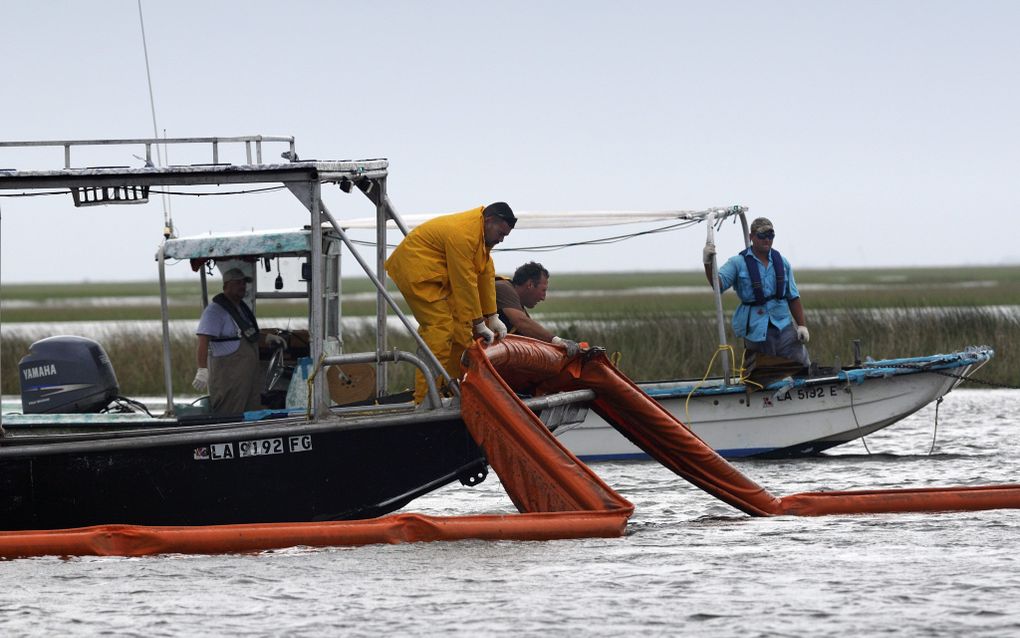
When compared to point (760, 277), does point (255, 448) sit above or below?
below

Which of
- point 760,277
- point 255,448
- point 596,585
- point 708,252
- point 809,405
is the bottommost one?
point 596,585

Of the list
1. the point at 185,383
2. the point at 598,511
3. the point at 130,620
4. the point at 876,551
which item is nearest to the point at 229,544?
the point at 130,620

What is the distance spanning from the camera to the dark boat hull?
408 inches

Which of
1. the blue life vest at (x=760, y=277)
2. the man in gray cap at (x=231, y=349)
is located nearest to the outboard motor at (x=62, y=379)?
the man in gray cap at (x=231, y=349)

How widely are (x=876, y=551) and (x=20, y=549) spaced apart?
17.1 feet

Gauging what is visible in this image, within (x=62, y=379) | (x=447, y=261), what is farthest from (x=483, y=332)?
(x=62, y=379)

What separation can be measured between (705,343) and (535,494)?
35.8 feet

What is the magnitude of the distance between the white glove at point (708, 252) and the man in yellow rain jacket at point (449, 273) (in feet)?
13.3

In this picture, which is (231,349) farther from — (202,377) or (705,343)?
(705,343)

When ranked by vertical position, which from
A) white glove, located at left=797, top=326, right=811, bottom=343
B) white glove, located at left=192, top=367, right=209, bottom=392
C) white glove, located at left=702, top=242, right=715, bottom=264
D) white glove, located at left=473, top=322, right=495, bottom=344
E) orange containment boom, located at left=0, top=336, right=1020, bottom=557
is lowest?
orange containment boom, located at left=0, top=336, right=1020, bottom=557

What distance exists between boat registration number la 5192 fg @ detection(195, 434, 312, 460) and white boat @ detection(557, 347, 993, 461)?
5.24 meters

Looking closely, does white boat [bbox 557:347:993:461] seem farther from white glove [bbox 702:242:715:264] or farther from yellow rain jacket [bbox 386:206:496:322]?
yellow rain jacket [bbox 386:206:496:322]

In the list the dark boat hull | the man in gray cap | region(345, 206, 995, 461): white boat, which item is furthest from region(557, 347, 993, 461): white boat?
the dark boat hull

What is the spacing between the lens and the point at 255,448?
10422mm
